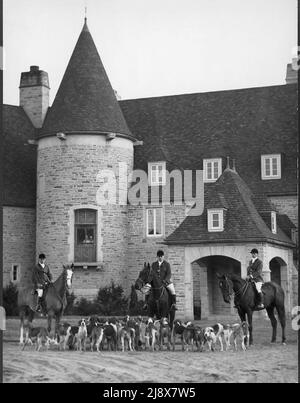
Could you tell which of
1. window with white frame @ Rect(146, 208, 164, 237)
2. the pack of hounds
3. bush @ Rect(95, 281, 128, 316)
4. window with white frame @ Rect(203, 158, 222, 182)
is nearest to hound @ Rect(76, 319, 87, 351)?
the pack of hounds

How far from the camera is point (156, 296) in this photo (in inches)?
696

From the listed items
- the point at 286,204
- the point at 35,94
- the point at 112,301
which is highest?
the point at 35,94

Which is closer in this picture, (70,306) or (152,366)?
(152,366)

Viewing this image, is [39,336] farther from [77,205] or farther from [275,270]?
[275,270]

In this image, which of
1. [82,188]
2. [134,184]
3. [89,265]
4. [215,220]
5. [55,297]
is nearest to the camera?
[55,297]

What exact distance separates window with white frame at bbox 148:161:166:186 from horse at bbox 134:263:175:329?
1921 centimetres

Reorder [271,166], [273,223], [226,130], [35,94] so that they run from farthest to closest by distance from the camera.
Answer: [35,94], [226,130], [271,166], [273,223]

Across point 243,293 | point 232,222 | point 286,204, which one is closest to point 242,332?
point 243,293

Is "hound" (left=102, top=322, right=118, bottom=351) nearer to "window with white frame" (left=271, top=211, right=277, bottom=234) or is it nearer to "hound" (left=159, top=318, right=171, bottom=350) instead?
"hound" (left=159, top=318, right=171, bottom=350)

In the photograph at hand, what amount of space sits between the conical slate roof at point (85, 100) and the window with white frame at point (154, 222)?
3.54 metres

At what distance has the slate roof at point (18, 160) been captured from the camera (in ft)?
122

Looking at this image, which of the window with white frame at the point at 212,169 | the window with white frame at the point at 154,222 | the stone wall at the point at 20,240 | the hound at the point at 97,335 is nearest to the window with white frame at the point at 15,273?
the stone wall at the point at 20,240

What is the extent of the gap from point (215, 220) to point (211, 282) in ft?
10.5
